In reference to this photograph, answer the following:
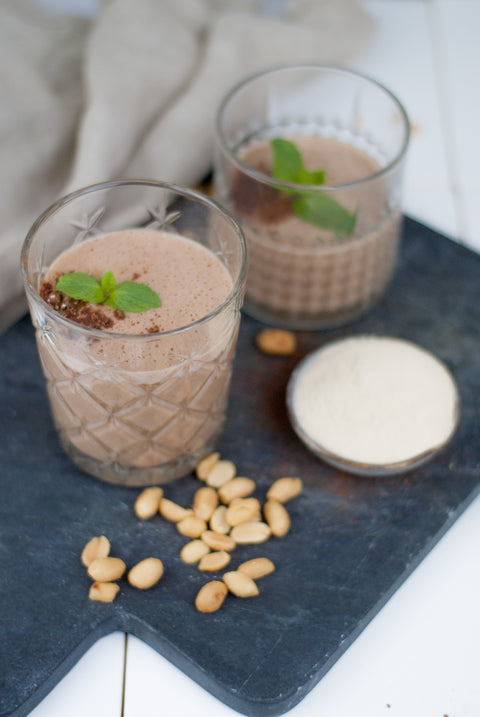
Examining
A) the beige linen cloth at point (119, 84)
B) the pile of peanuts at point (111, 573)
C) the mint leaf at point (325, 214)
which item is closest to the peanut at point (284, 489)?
the pile of peanuts at point (111, 573)

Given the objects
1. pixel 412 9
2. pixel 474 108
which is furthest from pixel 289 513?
pixel 412 9

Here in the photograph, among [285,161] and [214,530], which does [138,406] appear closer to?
[214,530]

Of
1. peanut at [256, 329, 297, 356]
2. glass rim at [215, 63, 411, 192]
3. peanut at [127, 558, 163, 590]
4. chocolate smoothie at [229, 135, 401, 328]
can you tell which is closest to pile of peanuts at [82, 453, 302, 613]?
peanut at [127, 558, 163, 590]

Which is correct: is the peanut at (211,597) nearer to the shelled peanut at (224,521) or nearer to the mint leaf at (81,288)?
the shelled peanut at (224,521)

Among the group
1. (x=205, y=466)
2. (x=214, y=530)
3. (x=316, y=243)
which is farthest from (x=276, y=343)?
(x=214, y=530)

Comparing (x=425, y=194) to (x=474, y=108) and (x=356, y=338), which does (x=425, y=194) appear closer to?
(x=474, y=108)

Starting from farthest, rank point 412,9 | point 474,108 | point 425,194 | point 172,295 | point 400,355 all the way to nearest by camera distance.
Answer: point 412,9
point 474,108
point 425,194
point 400,355
point 172,295

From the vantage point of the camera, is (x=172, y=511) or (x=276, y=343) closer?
(x=172, y=511)
